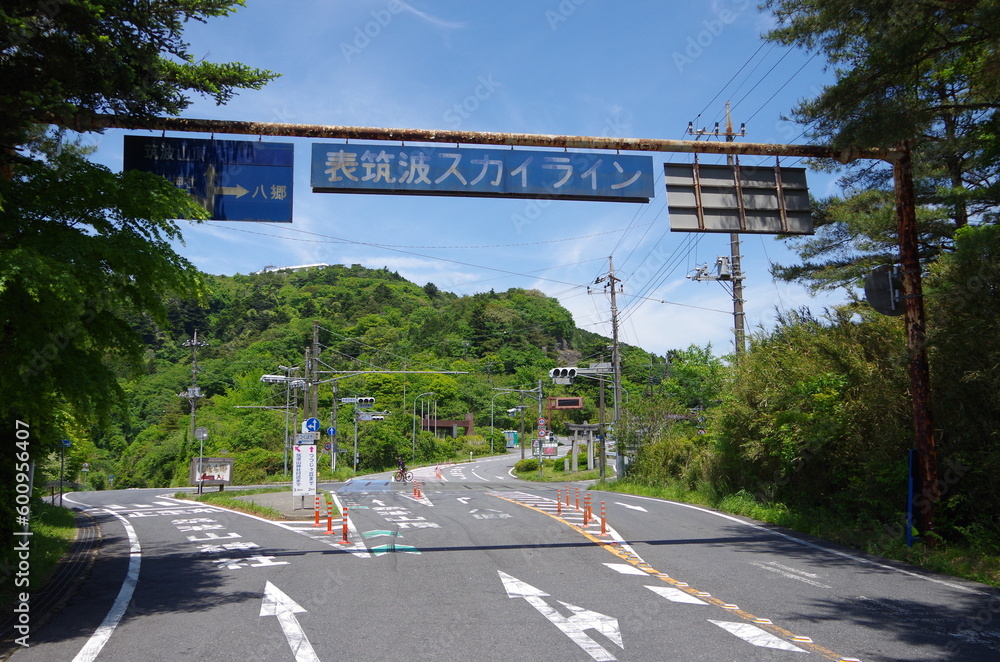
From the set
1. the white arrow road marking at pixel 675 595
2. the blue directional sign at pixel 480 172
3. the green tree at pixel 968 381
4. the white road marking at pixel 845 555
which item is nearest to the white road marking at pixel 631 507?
the white road marking at pixel 845 555

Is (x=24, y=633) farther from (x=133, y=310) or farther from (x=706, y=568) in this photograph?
(x=706, y=568)

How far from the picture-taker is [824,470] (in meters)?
15.4

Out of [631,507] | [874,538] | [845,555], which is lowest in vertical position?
[631,507]

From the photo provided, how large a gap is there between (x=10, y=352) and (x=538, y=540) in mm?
9269

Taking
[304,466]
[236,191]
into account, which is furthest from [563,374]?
[236,191]

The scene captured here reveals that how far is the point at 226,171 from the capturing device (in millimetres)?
10188

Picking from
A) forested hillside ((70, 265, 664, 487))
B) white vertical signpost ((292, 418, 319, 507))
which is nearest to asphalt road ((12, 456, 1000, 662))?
white vertical signpost ((292, 418, 319, 507))

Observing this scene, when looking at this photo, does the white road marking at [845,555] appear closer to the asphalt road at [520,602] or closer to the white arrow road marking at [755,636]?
the asphalt road at [520,602]

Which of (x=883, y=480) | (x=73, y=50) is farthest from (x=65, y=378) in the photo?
(x=883, y=480)

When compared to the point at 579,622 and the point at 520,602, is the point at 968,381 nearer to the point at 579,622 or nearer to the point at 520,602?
the point at 579,622

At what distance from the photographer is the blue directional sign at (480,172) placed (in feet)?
34.0

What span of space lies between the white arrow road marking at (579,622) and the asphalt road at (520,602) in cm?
3

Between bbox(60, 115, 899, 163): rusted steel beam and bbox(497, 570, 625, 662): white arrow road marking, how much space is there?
6.50 meters

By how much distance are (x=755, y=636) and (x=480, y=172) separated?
24.1 ft
